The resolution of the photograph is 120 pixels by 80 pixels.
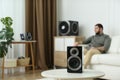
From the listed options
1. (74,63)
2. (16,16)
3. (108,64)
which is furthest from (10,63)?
(74,63)

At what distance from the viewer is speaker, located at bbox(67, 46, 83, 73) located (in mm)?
3164

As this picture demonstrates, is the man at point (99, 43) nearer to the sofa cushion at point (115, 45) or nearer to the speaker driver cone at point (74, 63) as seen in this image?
the sofa cushion at point (115, 45)

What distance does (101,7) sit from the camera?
5832 mm

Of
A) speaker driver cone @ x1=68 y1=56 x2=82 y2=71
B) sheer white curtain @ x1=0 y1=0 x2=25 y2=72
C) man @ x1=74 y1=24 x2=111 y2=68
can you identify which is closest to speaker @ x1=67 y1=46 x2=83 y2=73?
speaker driver cone @ x1=68 y1=56 x2=82 y2=71

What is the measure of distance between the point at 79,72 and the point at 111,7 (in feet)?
9.24

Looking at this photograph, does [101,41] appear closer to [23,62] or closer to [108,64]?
[108,64]

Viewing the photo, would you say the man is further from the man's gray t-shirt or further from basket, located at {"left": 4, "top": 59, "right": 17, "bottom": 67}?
basket, located at {"left": 4, "top": 59, "right": 17, "bottom": 67}

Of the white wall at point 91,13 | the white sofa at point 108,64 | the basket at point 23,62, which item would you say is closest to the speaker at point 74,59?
the white sofa at point 108,64

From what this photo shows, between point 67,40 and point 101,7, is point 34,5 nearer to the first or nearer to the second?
point 67,40

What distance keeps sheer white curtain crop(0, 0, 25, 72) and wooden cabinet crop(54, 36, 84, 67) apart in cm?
81

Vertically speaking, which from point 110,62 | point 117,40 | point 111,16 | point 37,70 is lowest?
point 37,70

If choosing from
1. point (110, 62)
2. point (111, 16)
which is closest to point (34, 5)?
point (111, 16)

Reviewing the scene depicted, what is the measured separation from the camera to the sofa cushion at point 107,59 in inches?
166

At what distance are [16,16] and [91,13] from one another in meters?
1.79
